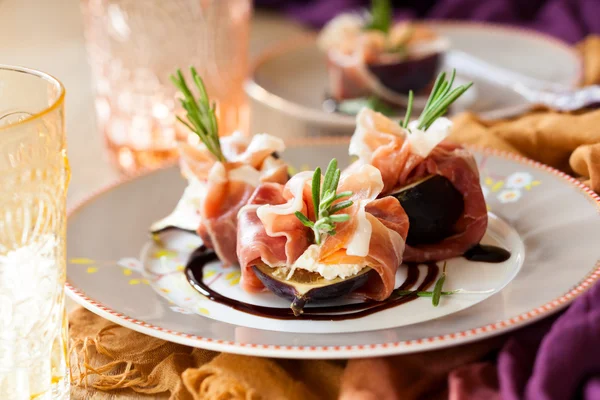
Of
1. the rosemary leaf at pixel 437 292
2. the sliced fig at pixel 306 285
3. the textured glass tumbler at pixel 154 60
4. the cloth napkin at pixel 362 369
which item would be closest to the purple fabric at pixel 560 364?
the cloth napkin at pixel 362 369

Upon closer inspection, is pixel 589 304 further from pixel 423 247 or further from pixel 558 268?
pixel 423 247

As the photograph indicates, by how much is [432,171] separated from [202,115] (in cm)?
44

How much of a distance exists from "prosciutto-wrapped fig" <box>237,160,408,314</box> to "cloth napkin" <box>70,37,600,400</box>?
13 centimetres

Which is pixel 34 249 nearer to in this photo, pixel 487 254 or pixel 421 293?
pixel 421 293

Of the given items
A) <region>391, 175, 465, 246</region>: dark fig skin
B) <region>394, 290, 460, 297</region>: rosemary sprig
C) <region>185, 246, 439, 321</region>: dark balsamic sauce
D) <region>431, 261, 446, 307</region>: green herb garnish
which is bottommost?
<region>185, 246, 439, 321</region>: dark balsamic sauce

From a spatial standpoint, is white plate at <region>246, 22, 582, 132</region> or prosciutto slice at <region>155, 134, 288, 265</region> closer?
prosciutto slice at <region>155, 134, 288, 265</region>

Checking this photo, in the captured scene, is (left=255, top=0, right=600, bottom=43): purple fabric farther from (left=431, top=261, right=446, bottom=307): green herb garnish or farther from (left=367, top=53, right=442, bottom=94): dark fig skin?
(left=431, top=261, right=446, bottom=307): green herb garnish

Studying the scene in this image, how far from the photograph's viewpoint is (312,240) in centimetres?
131

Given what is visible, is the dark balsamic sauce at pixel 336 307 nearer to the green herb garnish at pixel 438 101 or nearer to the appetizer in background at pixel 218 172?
the appetizer in background at pixel 218 172

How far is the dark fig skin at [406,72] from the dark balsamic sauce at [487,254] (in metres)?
1.00

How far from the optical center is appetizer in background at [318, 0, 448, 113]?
2.40 metres

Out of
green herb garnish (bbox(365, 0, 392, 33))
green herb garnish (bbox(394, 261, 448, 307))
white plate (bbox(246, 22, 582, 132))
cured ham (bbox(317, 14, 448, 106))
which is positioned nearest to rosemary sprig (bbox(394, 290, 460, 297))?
green herb garnish (bbox(394, 261, 448, 307))

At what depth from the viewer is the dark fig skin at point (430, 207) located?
4.75 feet

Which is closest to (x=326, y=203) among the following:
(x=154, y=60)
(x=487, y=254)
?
(x=487, y=254)
